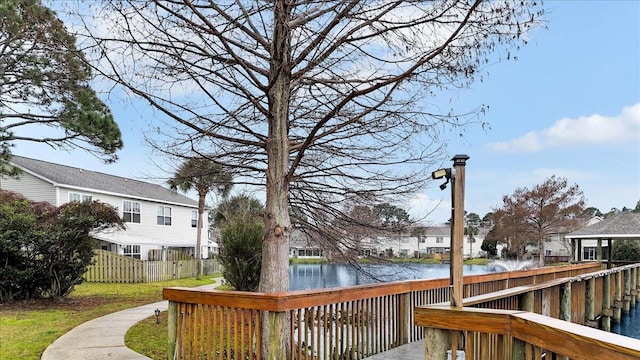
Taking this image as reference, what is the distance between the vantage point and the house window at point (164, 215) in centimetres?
2602

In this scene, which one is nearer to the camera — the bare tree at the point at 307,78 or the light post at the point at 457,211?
the light post at the point at 457,211

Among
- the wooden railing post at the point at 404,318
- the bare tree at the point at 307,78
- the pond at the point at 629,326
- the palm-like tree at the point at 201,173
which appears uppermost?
the bare tree at the point at 307,78

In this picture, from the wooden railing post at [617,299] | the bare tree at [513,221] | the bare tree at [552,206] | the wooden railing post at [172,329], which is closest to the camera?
the wooden railing post at [172,329]

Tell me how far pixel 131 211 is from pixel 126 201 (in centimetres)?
59

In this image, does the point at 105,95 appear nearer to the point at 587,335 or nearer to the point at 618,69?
the point at 587,335

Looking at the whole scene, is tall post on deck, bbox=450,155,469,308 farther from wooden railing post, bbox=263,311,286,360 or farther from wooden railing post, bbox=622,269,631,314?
wooden railing post, bbox=622,269,631,314

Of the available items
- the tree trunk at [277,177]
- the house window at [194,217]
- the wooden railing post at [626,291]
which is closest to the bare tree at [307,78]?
the tree trunk at [277,177]

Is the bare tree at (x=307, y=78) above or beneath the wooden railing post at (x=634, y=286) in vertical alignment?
above

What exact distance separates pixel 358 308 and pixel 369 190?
251cm

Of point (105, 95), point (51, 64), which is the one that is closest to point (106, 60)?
point (105, 95)

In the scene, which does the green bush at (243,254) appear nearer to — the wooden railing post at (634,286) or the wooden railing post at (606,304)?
the wooden railing post at (606,304)

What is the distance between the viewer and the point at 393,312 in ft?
18.9

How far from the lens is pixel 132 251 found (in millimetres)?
23422

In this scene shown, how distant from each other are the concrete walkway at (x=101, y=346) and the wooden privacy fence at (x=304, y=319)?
0.77 feet
